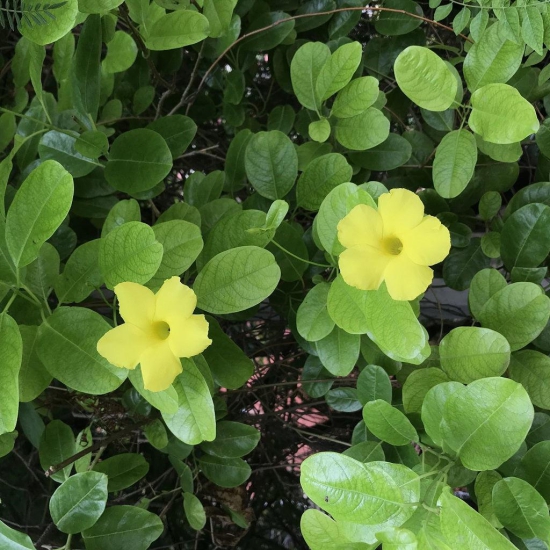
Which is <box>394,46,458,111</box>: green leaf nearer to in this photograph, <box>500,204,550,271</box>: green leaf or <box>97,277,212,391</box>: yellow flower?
<box>500,204,550,271</box>: green leaf

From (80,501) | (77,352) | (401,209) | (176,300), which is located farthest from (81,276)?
(401,209)

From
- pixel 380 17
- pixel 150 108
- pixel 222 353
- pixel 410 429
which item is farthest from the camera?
pixel 150 108

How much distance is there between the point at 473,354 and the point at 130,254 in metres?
0.43

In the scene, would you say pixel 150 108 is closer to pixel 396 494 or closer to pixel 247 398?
pixel 247 398

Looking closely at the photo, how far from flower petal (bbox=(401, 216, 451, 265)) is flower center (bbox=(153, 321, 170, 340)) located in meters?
0.28

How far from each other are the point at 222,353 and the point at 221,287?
153 mm

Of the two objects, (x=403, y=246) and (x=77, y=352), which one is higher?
(x=403, y=246)

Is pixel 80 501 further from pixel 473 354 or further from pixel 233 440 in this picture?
pixel 473 354

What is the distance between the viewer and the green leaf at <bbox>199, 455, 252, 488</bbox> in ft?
3.08

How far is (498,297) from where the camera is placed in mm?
710

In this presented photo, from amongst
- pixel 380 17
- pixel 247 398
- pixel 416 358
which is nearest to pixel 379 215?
pixel 416 358

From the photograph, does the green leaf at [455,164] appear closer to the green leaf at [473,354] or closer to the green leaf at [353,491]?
the green leaf at [473,354]

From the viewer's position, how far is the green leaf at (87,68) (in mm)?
758

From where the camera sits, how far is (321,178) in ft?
2.60
